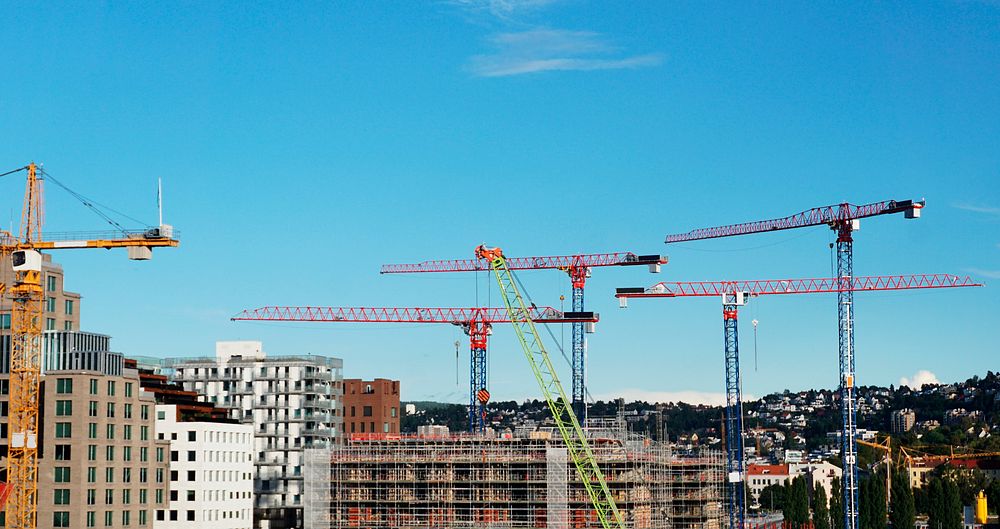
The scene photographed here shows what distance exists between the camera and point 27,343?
128125 mm

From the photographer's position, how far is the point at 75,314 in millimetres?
161250

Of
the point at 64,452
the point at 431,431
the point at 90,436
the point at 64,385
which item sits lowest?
the point at 64,452

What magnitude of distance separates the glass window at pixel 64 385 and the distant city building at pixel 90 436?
0.31 ft

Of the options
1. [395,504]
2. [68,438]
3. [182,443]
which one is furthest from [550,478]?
[68,438]

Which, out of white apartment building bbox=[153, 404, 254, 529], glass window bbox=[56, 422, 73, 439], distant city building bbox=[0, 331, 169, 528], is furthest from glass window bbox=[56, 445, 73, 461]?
white apartment building bbox=[153, 404, 254, 529]

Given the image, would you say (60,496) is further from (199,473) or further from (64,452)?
(199,473)

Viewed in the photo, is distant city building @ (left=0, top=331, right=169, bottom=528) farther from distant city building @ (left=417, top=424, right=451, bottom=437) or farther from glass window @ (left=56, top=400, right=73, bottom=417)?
distant city building @ (left=417, top=424, right=451, bottom=437)

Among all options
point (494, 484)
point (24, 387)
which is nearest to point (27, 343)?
point (24, 387)

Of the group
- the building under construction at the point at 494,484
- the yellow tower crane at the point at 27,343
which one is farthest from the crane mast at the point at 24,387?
the building under construction at the point at 494,484

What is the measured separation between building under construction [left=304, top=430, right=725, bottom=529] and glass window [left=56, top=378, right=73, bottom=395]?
120ft

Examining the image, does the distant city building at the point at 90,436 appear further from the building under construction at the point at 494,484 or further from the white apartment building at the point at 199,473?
the building under construction at the point at 494,484

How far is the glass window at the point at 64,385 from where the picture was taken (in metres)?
136

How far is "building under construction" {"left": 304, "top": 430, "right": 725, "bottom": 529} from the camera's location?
154 meters

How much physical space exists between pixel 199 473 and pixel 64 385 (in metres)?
28.4
